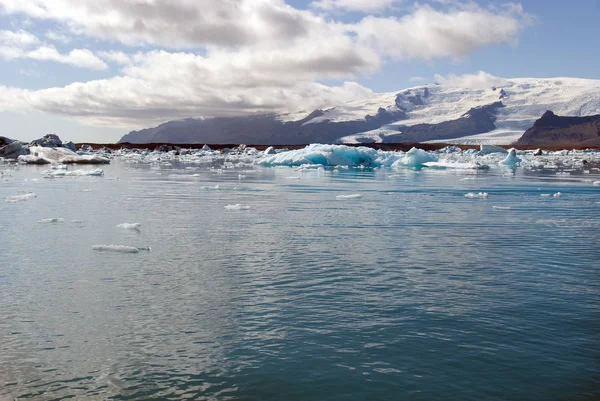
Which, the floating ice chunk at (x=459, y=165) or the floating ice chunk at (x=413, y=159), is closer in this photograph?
the floating ice chunk at (x=459, y=165)

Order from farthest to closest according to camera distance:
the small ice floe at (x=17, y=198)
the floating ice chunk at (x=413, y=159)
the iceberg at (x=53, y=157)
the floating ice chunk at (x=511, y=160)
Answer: the floating ice chunk at (x=511, y=160) → the iceberg at (x=53, y=157) → the floating ice chunk at (x=413, y=159) → the small ice floe at (x=17, y=198)

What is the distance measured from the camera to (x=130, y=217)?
14758mm

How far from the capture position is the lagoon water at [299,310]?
494 cm

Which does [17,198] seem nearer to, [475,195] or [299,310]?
[299,310]

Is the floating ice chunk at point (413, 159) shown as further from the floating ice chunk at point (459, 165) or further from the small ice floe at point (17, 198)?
the small ice floe at point (17, 198)

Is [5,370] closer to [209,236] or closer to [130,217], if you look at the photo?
[209,236]

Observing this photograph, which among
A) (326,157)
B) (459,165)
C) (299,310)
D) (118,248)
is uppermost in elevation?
(326,157)

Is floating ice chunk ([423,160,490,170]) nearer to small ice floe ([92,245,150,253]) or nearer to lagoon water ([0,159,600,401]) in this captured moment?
lagoon water ([0,159,600,401])

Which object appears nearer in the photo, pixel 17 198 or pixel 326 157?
pixel 17 198

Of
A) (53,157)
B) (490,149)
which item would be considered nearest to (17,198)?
(53,157)

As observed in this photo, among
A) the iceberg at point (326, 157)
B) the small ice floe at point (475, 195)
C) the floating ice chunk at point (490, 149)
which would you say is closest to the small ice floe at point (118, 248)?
the small ice floe at point (475, 195)

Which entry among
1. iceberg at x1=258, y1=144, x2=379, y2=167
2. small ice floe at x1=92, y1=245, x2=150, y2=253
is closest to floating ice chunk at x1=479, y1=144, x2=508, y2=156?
iceberg at x1=258, y1=144, x2=379, y2=167

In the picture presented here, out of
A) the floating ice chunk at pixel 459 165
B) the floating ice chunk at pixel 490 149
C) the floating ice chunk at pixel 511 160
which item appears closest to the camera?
the floating ice chunk at pixel 459 165

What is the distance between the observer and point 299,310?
270 inches
